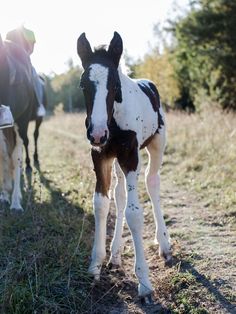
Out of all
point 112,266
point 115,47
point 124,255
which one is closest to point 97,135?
point 115,47

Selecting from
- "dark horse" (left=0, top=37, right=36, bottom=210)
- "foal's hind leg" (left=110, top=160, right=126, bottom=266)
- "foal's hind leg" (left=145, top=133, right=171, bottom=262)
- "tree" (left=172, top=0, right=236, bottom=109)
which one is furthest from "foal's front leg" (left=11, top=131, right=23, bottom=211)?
"tree" (left=172, top=0, right=236, bottom=109)

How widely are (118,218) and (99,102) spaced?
5.38 ft

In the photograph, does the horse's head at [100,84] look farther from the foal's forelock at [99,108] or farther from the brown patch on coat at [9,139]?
the brown patch on coat at [9,139]

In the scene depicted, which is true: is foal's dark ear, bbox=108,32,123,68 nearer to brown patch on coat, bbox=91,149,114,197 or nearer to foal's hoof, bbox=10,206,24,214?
brown patch on coat, bbox=91,149,114,197

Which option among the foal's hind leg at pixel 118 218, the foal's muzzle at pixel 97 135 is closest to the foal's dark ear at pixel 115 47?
the foal's muzzle at pixel 97 135

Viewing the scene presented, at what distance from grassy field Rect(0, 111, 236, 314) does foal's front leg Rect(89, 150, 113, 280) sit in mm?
140

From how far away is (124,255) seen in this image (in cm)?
469

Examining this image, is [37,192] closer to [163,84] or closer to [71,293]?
[71,293]

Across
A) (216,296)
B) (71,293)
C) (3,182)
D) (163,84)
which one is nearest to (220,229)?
(216,296)

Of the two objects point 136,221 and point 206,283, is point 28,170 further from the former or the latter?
point 206,283

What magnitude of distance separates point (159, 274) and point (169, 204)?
2.40m

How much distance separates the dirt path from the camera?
344 cm

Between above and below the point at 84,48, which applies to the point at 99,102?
below

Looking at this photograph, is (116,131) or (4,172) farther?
(4,172)
